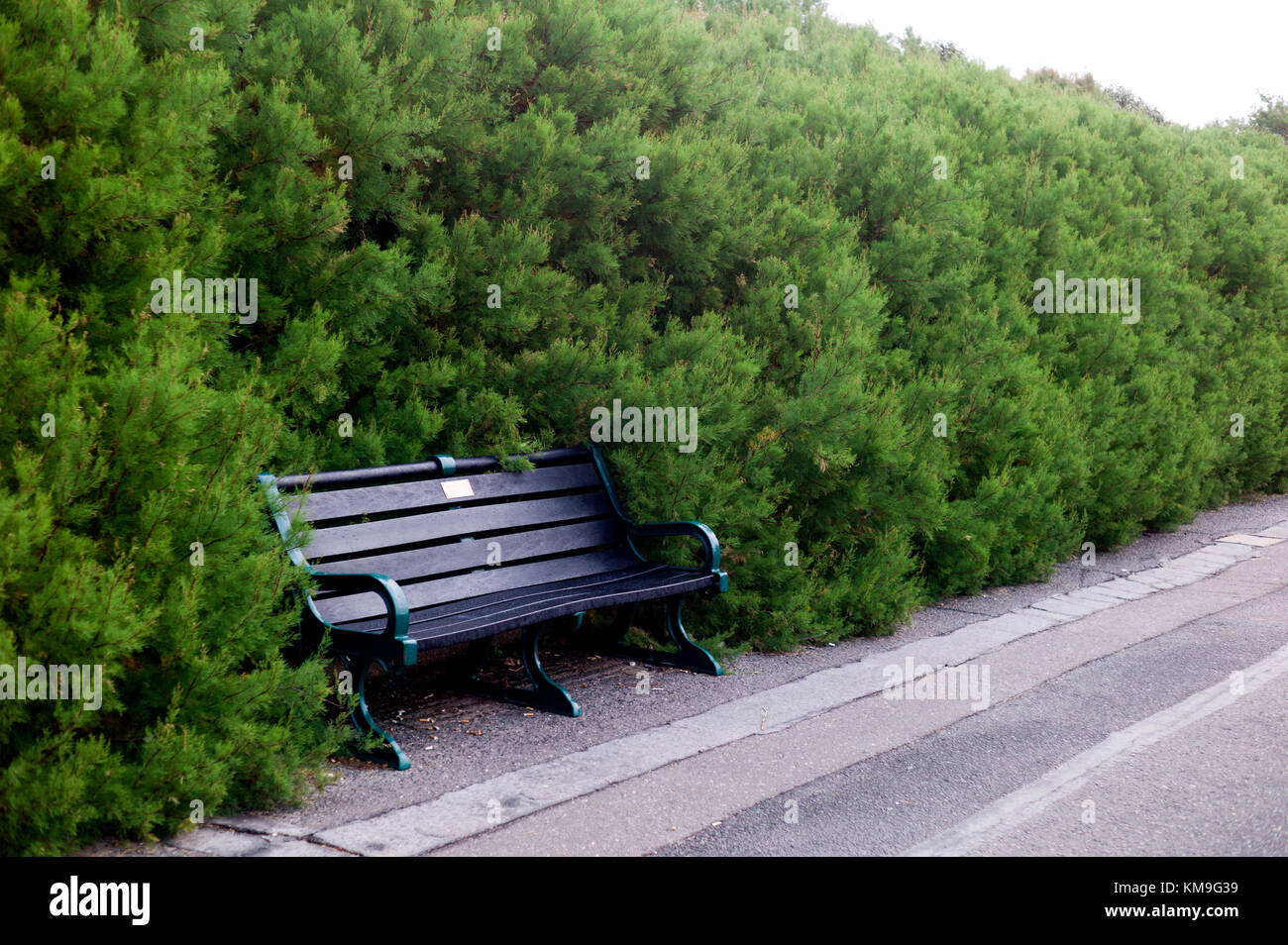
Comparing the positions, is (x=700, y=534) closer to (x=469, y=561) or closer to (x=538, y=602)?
(x=538, y=602)

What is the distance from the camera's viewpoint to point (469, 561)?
17.8 ft

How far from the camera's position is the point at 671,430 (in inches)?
253

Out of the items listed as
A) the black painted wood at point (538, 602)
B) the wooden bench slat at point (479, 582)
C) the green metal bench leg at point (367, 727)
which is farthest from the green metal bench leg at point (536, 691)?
the green metal bench leg at point (367, 727)

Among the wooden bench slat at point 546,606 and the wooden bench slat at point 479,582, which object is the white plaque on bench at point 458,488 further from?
the wooden bench slat at point 546,606

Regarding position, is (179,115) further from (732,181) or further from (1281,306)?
(1281,306)

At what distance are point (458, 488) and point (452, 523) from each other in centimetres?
21

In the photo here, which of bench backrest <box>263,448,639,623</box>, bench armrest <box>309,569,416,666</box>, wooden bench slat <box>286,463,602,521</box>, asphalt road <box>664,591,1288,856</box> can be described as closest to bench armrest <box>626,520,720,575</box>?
bench backrest <box>263,448,639,623</box>

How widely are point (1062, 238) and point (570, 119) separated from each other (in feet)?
18.9

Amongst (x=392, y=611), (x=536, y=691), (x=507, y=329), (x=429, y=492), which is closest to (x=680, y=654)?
(x=536, y=691)

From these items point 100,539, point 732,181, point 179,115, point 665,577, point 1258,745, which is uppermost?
point 732,181

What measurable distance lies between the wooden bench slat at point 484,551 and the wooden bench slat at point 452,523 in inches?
1.9

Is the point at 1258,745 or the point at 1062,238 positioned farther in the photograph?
the point at 1062,238

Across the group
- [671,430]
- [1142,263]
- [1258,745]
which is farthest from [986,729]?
[1142,263]

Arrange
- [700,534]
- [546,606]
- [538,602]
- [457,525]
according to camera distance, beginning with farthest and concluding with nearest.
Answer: [700,534], [457,525], [538,602], [546,606]
